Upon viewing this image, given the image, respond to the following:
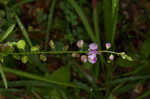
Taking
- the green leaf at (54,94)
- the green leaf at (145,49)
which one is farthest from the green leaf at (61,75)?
the green leaf at (145,49)

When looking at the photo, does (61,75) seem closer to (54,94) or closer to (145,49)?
(54,94)

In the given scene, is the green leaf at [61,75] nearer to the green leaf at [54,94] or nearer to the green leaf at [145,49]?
the green leaf at [54,94]

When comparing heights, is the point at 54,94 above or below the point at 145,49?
below

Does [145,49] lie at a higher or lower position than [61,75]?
higher

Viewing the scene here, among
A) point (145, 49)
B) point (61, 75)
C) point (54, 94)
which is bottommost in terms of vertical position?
point (54, 94)

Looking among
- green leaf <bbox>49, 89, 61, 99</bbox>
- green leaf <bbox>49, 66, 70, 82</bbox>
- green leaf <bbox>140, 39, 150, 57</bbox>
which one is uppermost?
green leaf <bbox>140, 39, 150, 57</bbox>

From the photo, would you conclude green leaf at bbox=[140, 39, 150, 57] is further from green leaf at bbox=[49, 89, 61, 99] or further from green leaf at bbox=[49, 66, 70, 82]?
green leaf at bbox=[49, 89, 61, 99]

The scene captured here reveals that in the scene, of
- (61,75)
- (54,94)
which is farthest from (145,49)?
(54,94)

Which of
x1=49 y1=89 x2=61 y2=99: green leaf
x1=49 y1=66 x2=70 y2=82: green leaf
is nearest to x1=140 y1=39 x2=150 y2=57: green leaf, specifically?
x1=49 y1=66 x2=70 y2=82: green leaf

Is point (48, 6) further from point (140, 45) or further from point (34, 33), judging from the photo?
point (140, 45)

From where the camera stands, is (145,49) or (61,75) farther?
(145,49)

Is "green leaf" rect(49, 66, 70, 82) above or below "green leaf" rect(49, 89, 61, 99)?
above

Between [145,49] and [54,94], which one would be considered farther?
[145,49]

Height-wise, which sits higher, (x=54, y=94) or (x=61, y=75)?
(x=61, y=75)
